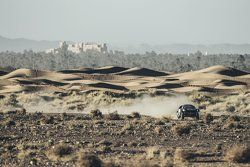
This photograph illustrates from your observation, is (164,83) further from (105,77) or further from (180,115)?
(180,115)

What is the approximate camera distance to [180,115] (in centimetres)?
4647

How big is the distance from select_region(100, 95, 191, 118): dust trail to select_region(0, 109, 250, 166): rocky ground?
1572 centimetres

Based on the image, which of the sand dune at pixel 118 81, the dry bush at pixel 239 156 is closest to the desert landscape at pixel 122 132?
the dry bush at pixel 239 156

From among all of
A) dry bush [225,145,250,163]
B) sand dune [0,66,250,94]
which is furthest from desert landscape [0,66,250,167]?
sand dune [0,66,250,94]

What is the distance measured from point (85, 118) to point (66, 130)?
36.5 ft

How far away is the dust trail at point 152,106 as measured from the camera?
62.4 meters

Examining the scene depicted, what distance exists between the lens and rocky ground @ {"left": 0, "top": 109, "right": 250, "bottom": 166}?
2320cm

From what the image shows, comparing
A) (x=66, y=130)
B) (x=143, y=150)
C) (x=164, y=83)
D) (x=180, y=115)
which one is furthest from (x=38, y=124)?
(x=164, y=83)

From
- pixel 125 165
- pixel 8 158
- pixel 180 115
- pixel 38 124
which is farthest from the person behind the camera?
pixel 180 115

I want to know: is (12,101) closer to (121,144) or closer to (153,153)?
(121,144)

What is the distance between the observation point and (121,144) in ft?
96.5

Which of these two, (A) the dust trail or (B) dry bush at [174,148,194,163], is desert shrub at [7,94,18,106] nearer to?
(A) the dust trail

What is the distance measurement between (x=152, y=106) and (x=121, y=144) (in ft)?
127

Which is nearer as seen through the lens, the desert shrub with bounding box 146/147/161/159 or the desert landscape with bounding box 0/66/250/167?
the desert landscape with bounding box 0/66/250/167
